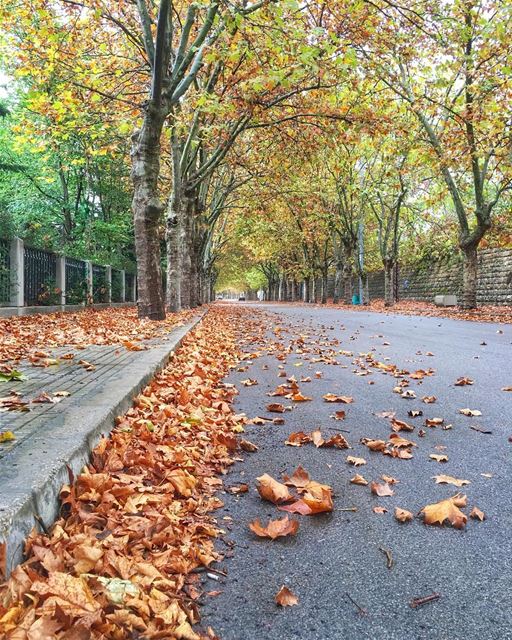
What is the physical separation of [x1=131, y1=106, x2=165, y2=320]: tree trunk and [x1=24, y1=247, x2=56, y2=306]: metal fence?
4.49m

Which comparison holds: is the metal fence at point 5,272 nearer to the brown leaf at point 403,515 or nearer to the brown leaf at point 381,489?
the brown leaf at point 381,489

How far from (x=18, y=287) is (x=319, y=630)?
43.6 feet

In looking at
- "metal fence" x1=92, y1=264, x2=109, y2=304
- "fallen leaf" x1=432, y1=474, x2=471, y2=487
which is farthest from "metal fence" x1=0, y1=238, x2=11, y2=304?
"fallen leaf" x1=432, y1=474, x2=471, y2=487

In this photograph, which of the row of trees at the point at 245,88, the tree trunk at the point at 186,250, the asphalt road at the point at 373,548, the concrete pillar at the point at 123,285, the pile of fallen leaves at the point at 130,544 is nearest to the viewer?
the pile of fallen leaves at the point at 130,544

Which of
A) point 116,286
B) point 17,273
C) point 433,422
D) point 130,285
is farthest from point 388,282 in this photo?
point 433,422

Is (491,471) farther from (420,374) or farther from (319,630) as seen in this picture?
(420,374)

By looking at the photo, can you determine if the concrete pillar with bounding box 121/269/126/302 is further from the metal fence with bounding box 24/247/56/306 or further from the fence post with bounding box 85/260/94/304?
the metal fence with bounding box 24/247/56/306

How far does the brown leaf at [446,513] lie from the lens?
225cm

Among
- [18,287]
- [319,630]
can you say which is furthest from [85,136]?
[319,630]

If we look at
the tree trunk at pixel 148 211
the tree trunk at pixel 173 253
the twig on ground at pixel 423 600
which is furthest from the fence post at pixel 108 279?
the twig on ground at pixel 423 600

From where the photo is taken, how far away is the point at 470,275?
1791 centimetres

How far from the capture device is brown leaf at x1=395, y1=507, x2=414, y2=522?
2.29m

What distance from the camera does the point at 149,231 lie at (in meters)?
11.1

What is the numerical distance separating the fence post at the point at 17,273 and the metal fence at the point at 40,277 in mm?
428
